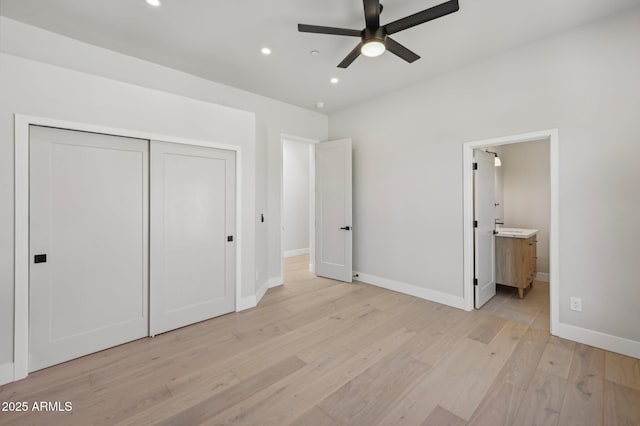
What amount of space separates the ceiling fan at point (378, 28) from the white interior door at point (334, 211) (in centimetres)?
221

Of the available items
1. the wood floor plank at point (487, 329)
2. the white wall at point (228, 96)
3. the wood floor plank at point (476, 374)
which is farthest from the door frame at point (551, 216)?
the white wall at point (228, 96)

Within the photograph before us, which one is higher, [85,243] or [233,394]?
[85,243]

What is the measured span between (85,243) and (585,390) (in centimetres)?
429

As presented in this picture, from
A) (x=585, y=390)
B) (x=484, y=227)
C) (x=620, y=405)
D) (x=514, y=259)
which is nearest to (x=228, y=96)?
(x=484, y=227)

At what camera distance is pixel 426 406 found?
1.85m

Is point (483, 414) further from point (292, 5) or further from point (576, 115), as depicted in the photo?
point (292, 5)

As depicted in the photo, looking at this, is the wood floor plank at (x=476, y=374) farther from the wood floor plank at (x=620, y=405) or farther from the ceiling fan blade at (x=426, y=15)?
the ceiling fan blade at (x=426, y=15)

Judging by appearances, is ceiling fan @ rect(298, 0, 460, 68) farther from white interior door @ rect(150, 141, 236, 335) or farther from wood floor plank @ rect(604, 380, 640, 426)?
wood floor plank @ rect(604, 380, 640, 426)

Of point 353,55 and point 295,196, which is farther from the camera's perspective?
point 295,196

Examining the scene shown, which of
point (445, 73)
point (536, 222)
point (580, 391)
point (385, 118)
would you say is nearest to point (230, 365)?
point (580, 391)

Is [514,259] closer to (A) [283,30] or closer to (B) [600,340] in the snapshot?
(B) [600,340]

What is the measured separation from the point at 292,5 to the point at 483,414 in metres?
3.43

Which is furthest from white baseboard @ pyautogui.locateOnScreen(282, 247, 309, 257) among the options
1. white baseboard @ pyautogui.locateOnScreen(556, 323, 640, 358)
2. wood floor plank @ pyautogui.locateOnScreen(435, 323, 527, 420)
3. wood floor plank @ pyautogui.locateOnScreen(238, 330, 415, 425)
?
white baseboard @ pyautogui.locateOnScreen(556, 323, 640, 358)

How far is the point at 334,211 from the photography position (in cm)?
480
